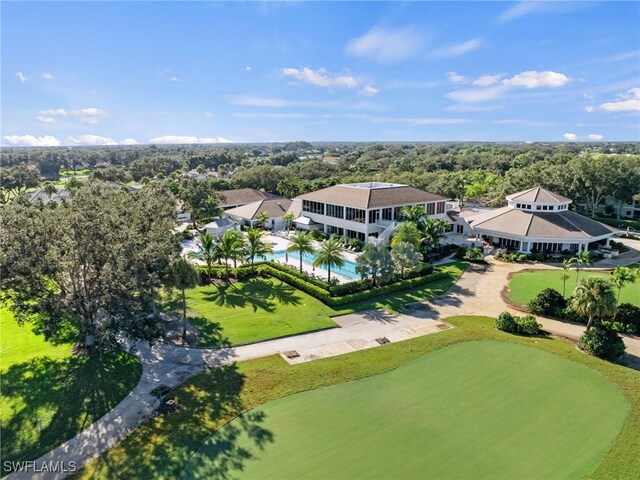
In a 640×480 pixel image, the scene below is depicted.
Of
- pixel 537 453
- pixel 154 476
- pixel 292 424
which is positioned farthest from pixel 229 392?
pixel 537 453

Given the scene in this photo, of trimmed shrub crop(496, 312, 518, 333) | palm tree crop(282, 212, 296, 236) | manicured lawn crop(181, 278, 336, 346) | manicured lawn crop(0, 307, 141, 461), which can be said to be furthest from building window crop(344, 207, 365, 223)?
manicured lawn crop(0, 307, 141, 461)

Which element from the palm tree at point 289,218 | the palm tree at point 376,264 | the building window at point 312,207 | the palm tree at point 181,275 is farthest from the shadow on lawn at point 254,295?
the palm tree at point 289,218

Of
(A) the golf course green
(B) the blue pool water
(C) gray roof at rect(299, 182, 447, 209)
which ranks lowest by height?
(B) the blue pool water

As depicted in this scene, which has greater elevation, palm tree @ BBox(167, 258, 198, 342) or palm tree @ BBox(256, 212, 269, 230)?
palm tree @ BBox(167, 258, 198, 342)

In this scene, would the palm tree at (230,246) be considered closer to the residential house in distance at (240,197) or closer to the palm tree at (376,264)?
the palm tree at (376,264)

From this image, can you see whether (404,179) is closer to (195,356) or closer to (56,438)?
(195,356)

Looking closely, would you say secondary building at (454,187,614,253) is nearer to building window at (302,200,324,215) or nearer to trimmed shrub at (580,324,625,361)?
building window at (302,200,324,215)
